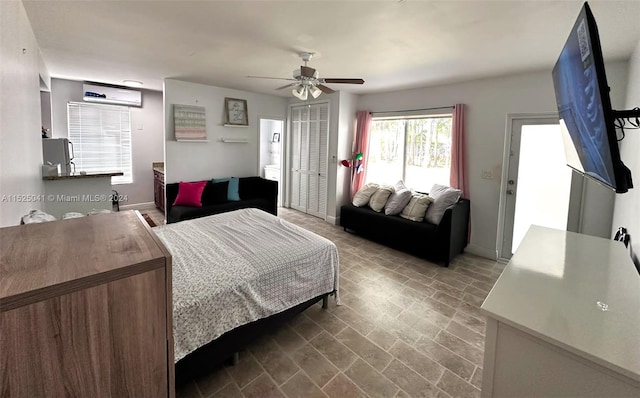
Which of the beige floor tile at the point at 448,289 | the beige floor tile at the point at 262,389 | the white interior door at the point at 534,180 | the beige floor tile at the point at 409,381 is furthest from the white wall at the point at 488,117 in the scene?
the beige floor tile at the point at 262,389

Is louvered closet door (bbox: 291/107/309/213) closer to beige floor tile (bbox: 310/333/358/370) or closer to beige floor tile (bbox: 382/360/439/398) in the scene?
beige floor tile (bbox: 310/333/358/370)

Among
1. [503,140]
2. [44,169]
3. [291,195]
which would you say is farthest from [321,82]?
[291,195]

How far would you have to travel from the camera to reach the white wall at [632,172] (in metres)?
1.88

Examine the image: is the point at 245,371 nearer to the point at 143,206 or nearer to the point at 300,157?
the point at 300,157

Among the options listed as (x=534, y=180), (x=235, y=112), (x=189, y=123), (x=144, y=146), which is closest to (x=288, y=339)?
(x=534, y=180)

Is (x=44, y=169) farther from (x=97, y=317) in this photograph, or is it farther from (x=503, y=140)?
(x=503, y=140)

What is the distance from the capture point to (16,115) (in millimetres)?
1939

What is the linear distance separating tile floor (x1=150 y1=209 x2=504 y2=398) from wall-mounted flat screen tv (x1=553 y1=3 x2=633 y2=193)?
4.96ft

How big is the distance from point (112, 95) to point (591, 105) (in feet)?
21.2

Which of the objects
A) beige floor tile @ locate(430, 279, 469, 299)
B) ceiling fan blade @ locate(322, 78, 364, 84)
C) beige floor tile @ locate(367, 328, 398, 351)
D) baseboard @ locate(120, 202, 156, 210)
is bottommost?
beige floor tile @ locate(367, 328, 398, 351)

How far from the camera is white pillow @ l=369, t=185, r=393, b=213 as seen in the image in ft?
14.8

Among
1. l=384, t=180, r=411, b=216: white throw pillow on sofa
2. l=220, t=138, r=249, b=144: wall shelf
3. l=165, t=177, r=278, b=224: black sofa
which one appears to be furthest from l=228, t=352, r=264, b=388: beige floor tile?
l=220, t=138, r=249, b=144: wall shelf

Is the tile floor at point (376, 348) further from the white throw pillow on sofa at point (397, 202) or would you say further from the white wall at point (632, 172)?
the white wall at point (632, 172)

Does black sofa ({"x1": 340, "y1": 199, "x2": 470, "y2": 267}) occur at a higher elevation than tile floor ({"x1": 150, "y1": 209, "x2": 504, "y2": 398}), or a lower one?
higher
